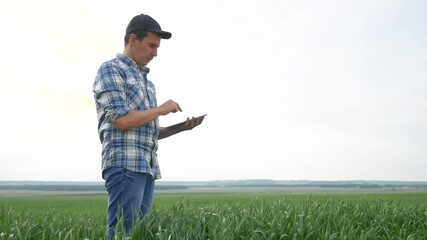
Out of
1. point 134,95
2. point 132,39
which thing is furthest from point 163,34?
point 134,95

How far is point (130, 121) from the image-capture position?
11.3 feet

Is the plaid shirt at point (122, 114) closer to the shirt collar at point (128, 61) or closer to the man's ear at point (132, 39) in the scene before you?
the shirt collar at point (128, 61)

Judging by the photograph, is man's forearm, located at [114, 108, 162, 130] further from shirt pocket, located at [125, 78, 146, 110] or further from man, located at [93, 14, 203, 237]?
shirt pocket, located at [125, 78, 146, 110]

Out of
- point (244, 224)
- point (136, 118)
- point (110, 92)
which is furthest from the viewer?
point (244, 224)

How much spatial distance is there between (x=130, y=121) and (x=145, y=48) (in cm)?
64

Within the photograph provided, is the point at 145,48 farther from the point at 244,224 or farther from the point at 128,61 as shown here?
the point at 244,224

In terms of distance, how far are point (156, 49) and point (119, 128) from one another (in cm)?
71

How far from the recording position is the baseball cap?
367 centimetres

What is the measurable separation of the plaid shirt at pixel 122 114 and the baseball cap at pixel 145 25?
263mm

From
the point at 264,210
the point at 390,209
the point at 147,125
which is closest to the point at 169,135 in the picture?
the point at 147,125

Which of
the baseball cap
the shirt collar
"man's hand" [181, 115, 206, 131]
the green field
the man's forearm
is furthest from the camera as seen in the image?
the green field

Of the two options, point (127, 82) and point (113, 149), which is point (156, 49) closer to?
point (127, 82)

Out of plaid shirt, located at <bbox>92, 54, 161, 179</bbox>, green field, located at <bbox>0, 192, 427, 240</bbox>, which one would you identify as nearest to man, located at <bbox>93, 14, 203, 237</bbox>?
plaid shirt, located at <bbox>92, 54, 161, 179</bbox>

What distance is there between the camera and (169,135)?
13.5 feet
